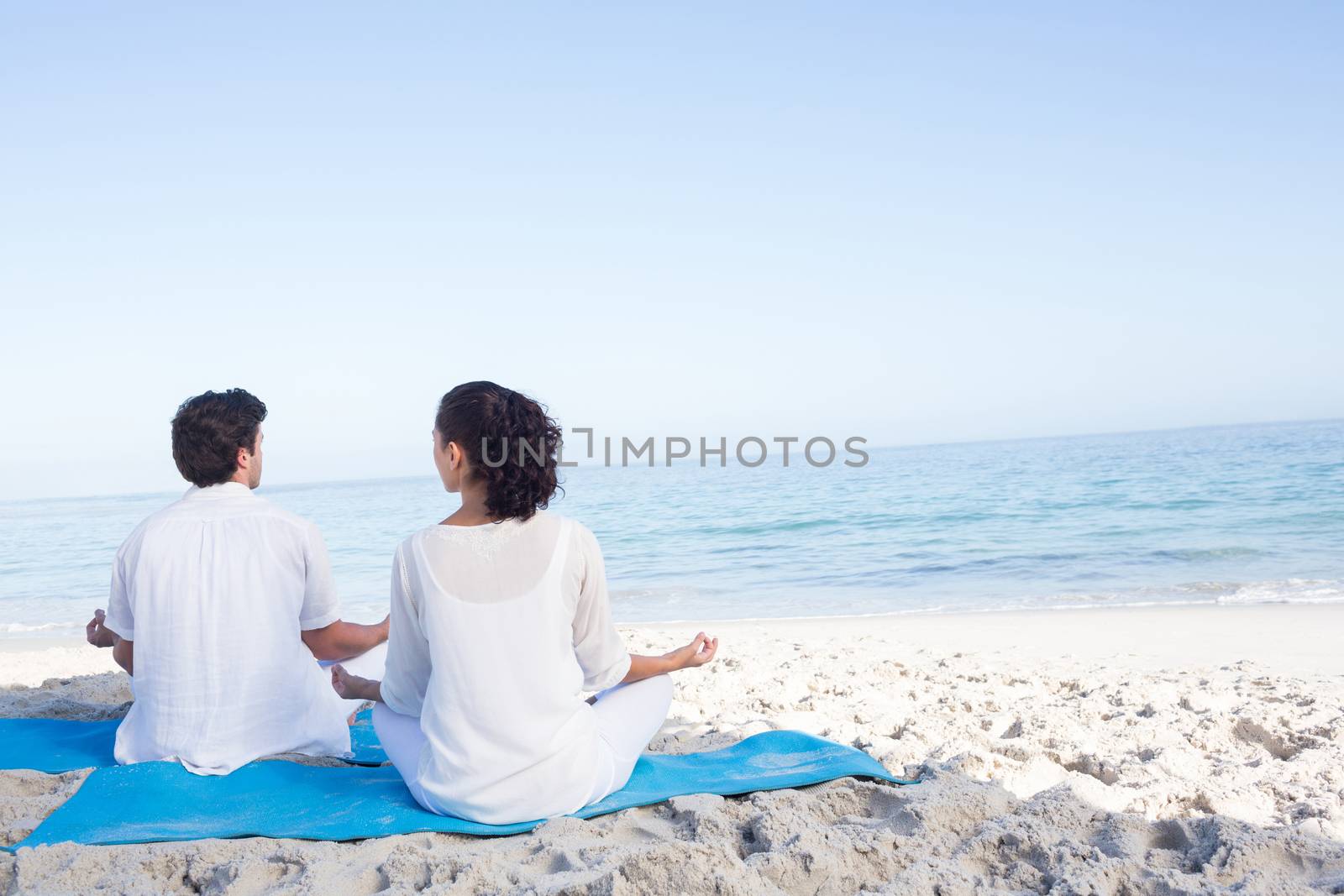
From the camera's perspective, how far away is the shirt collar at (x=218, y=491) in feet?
9.27

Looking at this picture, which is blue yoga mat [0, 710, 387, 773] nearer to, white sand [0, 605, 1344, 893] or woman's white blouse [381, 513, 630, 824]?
white sand [0, 605, 1344, 893]

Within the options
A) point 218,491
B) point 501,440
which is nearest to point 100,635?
point 218,491

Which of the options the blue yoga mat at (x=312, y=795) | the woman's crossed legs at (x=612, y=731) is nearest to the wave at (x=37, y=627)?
the blue yoga mat at (x=312, y=795)

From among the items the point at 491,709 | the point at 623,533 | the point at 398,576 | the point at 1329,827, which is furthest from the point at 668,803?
the point at 623,533

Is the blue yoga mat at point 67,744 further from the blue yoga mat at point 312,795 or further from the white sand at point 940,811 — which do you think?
the blue yoga mat at point 312,795

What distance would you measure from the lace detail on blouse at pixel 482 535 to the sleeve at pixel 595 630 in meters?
0.19

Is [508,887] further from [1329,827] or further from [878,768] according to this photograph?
[1329,827]

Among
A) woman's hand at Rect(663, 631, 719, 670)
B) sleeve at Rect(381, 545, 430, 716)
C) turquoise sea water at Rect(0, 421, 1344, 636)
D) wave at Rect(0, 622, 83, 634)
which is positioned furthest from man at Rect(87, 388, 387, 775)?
wave at Rect(0, 622, 83, 634)

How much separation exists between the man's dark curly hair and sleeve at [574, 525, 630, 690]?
1.18 meters

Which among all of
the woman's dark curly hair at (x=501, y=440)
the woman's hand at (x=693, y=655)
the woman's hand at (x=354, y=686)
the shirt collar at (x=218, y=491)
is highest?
the woman's dark curly hair at (x=501, y=440)

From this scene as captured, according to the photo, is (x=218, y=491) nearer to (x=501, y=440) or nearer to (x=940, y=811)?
(x=501, y=440)

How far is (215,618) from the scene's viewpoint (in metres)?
2.76

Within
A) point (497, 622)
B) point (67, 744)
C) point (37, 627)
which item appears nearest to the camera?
point (497, 622)

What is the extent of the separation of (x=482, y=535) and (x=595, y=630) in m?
0.42
